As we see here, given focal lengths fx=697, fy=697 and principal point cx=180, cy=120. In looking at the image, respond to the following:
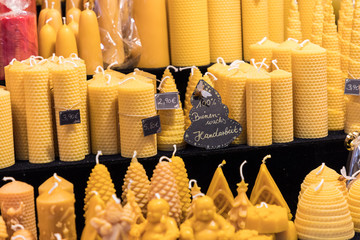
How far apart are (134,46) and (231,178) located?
66 centimetres

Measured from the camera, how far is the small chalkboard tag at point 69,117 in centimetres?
224

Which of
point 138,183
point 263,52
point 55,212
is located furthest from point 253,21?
point 55,212

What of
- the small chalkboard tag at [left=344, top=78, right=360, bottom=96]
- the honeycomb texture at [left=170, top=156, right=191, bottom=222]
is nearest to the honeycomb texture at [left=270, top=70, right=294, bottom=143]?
the small chalkboard tag at [left=344, top=78, right=360, bottom=96]

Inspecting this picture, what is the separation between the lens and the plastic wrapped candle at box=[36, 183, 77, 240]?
203cm

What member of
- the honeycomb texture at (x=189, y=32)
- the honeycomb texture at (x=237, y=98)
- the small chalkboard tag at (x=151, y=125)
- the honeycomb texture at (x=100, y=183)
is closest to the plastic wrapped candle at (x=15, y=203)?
the honeycomb texture at (x=100, y=183)

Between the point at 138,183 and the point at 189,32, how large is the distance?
67 centimetres

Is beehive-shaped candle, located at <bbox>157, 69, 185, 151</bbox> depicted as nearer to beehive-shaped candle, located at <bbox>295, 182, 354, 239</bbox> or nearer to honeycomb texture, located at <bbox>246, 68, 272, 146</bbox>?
honeycomb texture, located at <bbox>246, 68, 272, 146</bbox>

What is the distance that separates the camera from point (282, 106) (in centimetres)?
237

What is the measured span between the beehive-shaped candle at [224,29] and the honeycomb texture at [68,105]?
666 millimetres

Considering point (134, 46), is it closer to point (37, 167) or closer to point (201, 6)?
point (201, 6)

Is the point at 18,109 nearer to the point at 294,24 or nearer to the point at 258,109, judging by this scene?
the point at 258,109

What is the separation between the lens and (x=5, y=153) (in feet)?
7.40

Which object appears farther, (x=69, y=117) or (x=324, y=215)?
(x=69, y=117)

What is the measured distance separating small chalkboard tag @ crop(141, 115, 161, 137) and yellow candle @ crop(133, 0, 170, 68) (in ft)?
1.34
